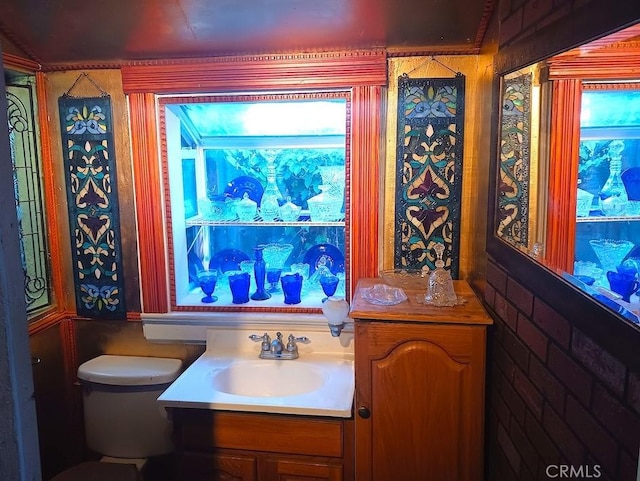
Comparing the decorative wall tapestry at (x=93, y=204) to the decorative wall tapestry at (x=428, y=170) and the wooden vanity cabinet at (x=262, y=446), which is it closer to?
the wooden vanity cabinet at (x=262, y=446)

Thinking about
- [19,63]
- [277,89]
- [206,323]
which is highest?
[19,63]

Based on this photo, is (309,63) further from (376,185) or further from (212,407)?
(212,407)

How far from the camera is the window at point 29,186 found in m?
1.92

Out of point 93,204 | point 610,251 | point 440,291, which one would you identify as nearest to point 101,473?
point 93,204

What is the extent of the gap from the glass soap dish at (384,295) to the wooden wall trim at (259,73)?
2.38 ft

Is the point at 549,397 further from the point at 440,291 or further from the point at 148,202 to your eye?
the point at 148,202

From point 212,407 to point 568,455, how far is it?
3.44ft

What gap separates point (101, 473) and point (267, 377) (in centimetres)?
66

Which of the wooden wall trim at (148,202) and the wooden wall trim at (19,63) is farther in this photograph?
the wooden wall trim at (148,202)

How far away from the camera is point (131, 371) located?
200 centimetres

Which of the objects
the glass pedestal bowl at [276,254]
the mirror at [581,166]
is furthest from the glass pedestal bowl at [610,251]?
the glass pedestal bowl at [276,254]

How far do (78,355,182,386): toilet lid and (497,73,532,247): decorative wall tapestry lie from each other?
1364 mm

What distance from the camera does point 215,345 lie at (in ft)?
6.68

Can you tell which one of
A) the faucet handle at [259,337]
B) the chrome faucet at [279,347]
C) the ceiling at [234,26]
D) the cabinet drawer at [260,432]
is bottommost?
the cabinet drawer at [260,432]
